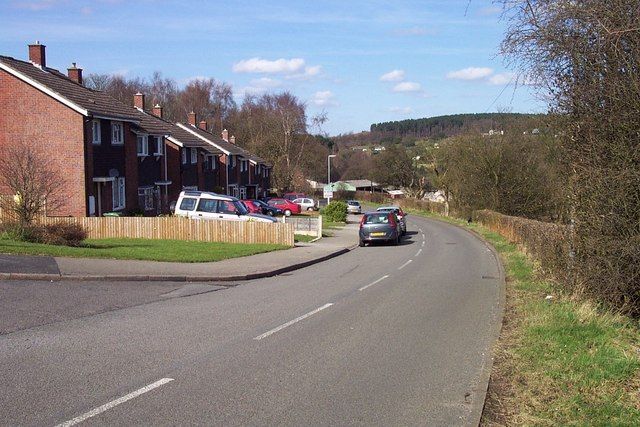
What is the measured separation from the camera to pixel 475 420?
590 centimetres

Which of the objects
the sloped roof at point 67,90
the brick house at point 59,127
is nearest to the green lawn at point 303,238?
the brick house at point 59,127

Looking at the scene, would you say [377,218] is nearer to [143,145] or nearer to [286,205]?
[143,145]

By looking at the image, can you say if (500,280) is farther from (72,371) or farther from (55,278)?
(72,371)

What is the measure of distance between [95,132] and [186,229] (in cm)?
730

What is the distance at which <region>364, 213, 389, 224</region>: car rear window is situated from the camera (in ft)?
109

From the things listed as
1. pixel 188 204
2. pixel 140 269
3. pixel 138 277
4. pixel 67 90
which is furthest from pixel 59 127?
pixel 138 277

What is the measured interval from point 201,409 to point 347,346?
329 centimetres

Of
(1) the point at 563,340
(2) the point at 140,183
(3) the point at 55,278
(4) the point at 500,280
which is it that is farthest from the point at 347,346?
(2) the point at 140,183

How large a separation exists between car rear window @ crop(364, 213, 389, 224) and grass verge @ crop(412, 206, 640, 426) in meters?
21.7

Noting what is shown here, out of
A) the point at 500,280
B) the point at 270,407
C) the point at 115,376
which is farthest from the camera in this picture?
the point at 500,280

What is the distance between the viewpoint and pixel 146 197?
125ft

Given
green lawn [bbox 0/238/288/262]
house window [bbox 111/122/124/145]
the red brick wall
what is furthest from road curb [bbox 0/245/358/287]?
house window [bbox 111/122/124/145]

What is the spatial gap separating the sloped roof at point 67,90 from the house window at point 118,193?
321 cm

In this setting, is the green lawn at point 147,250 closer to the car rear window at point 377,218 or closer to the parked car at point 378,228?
the parked car at point 378,228
